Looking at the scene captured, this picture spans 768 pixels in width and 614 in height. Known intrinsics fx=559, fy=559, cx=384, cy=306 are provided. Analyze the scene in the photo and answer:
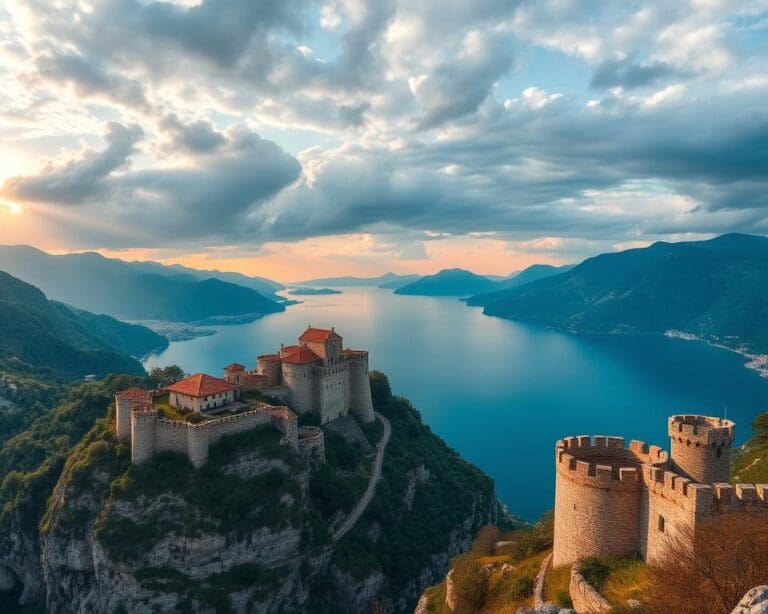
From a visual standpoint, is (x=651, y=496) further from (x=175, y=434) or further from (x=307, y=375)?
(x=307, y=375)

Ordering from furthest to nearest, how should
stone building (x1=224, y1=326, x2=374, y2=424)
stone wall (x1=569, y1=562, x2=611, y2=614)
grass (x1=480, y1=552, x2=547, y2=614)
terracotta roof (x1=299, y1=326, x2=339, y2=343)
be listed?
terracotta roof (x1=299, y1=326, x2=339, y2=343) < stone building (x1=224, y1=326, x2=374, y2=424) < grass (x1=480, y1=552, x2=547, y2=614) < stone wall (x1=569, y1=562, x2=611, y2=614)

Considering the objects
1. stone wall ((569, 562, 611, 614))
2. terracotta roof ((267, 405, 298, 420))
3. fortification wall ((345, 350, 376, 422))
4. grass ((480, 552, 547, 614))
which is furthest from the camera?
fortification wall ((345, 350, 376, 422))

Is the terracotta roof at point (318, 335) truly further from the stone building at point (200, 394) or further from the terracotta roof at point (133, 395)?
the terracotta roof at point (133, 395)

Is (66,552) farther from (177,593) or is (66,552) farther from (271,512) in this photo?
(271,512)

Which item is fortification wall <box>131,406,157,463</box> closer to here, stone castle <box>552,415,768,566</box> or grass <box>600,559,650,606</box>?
stone castle <box>552,415,768,566</box>

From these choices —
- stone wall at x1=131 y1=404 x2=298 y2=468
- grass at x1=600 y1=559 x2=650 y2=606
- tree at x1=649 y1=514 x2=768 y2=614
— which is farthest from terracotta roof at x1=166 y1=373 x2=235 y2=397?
tree at x1=649 y1=514 x2=768 y2=614

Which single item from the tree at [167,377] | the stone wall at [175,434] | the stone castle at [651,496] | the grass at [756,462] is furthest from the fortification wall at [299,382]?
the stone castle at [651,496]
